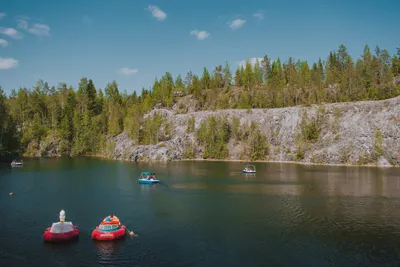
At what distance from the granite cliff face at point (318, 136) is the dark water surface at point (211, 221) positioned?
170 ft

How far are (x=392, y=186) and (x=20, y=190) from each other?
9298cm

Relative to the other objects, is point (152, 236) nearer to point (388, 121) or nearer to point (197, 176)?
point (197, 176)

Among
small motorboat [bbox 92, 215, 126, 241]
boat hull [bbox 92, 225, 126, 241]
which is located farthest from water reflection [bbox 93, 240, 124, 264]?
small motorboat [bbox 92, 215, 126, 241]

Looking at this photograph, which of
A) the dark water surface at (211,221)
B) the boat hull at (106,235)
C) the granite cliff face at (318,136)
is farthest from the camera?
the granite cliff face at (318,136)

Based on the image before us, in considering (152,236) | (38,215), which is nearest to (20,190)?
(38,215)

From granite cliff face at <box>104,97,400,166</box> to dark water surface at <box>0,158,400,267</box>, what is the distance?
51.9 metres

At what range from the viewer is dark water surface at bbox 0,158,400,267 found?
36188 millimetres

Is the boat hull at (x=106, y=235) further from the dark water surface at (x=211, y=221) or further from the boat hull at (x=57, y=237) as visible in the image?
the boat hull at (x=57, y=237)

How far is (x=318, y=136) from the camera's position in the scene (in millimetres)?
154000

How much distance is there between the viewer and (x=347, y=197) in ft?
222

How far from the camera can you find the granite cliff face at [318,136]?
13412cm

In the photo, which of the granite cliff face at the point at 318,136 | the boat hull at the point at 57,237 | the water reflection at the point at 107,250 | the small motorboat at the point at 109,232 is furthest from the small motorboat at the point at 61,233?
the granite cliff face at the point at 318,136

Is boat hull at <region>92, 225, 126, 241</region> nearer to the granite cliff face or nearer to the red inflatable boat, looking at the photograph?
the red inflatable boat

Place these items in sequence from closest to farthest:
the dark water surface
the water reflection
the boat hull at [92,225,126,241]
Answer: the water reflection
the dark water surface
the boat hull at [92,225,126,241]
